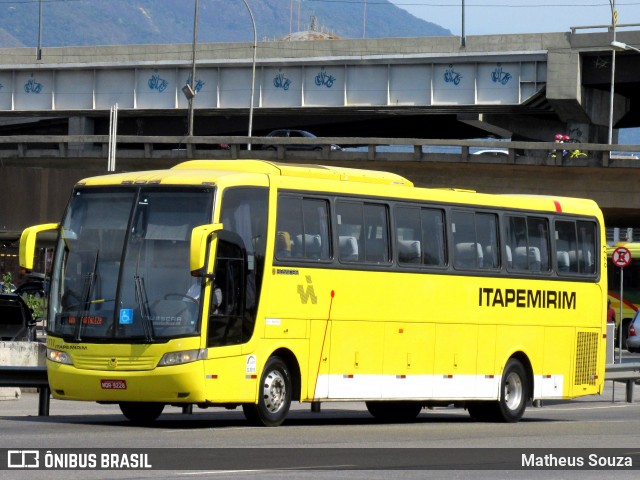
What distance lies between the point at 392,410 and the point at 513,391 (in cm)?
185

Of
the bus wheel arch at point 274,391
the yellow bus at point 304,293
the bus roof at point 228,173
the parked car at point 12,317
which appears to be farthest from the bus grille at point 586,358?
the parked car at point 12,317

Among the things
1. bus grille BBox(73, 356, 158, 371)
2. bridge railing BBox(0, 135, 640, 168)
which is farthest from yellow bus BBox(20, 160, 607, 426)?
bridge railing BBox(0, 135, 640, 168)

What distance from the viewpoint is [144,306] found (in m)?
17.6

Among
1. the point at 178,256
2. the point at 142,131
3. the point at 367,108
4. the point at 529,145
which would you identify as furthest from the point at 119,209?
the point at 142,131

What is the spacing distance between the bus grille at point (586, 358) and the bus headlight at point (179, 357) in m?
8.50

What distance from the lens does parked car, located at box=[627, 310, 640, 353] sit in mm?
50438

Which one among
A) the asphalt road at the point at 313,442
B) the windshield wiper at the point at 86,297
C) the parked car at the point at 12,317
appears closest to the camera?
the asphalt road at the point at 313,442

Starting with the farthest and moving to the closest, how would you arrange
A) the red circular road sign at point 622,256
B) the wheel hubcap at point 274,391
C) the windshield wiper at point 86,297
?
the red circular road sign at point 622,256 < the wheel hubcap at point 274,391 < the windshield wiper at point 86,297

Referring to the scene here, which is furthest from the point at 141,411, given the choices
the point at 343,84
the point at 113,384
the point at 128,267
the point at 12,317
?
the point at 343,84

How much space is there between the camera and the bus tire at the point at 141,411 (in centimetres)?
1923

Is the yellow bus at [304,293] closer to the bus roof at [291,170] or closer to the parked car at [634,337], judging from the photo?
the bus roof at [291,170]

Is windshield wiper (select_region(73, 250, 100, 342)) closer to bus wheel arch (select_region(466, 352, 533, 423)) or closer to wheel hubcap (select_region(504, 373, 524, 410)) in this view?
bus wheel arch (select_region(466, 352, 533, 423))

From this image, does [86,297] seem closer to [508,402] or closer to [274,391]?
[274,391]

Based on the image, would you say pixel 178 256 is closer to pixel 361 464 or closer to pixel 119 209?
pixel 119 209
